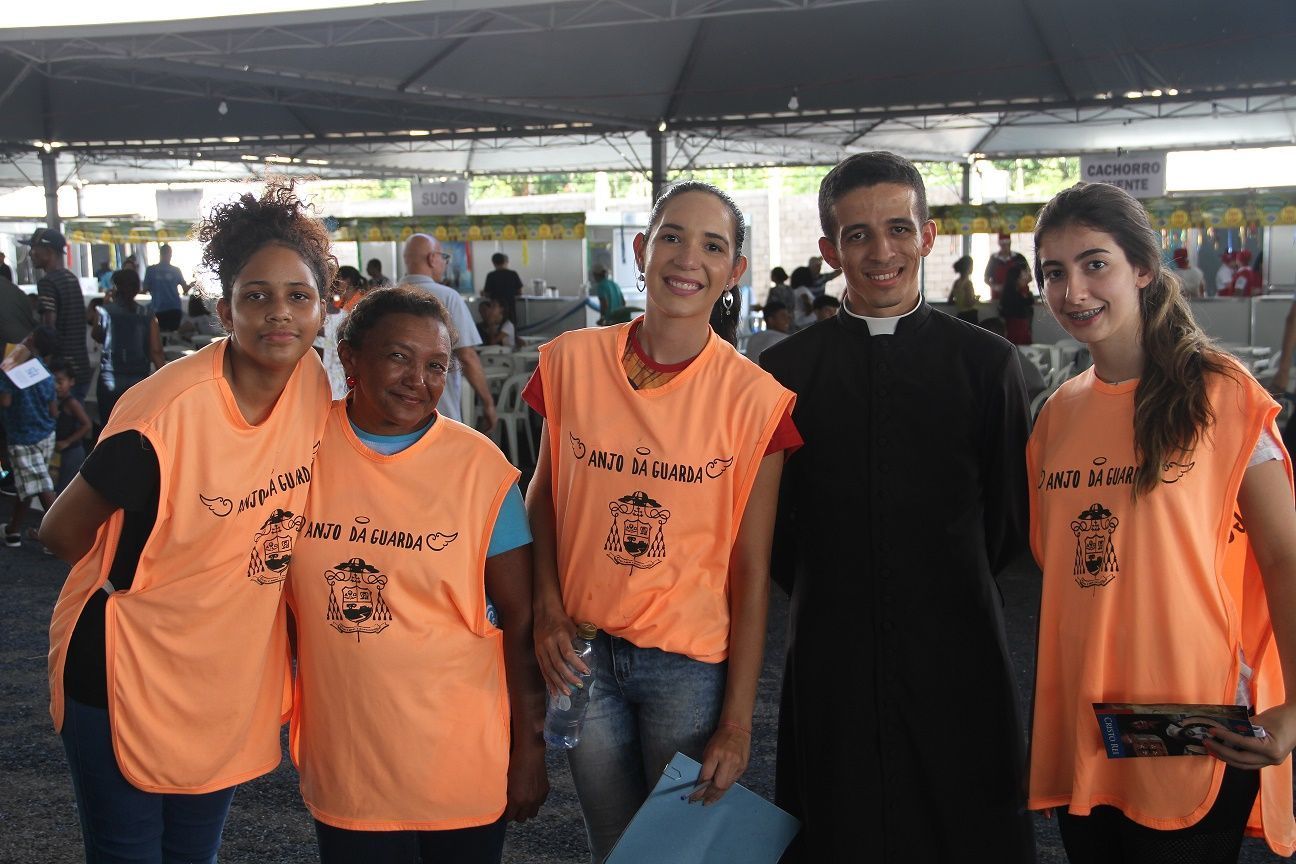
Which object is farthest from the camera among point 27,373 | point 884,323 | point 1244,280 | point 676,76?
point 1244,280

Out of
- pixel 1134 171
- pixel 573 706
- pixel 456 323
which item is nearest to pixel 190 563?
pixel 573 706

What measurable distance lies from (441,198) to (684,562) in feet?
58.8

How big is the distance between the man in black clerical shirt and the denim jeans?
688 millimetres

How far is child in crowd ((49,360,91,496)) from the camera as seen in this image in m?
7.82

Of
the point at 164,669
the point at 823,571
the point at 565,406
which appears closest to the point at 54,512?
the point at 164,669

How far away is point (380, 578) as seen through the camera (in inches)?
79.8

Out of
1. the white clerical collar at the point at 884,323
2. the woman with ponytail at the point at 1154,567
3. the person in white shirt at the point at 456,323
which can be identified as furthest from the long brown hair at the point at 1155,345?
the person in white shirt at the point at 456,323

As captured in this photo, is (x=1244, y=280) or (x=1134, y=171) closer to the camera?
(x=1134, y=171)

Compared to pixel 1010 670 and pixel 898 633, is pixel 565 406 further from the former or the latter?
pixel 1010 670

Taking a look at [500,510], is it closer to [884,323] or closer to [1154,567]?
[884,323]

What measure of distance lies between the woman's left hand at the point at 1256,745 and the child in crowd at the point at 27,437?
735cm

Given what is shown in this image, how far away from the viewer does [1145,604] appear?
1.99m

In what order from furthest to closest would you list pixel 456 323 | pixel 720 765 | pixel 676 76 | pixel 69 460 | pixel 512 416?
1. pixel 676 76
2. pixel 512 416
3. pixel 69 460
4. pixel 456 323
5. pixel 720 765

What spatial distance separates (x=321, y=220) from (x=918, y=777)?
164 cm
